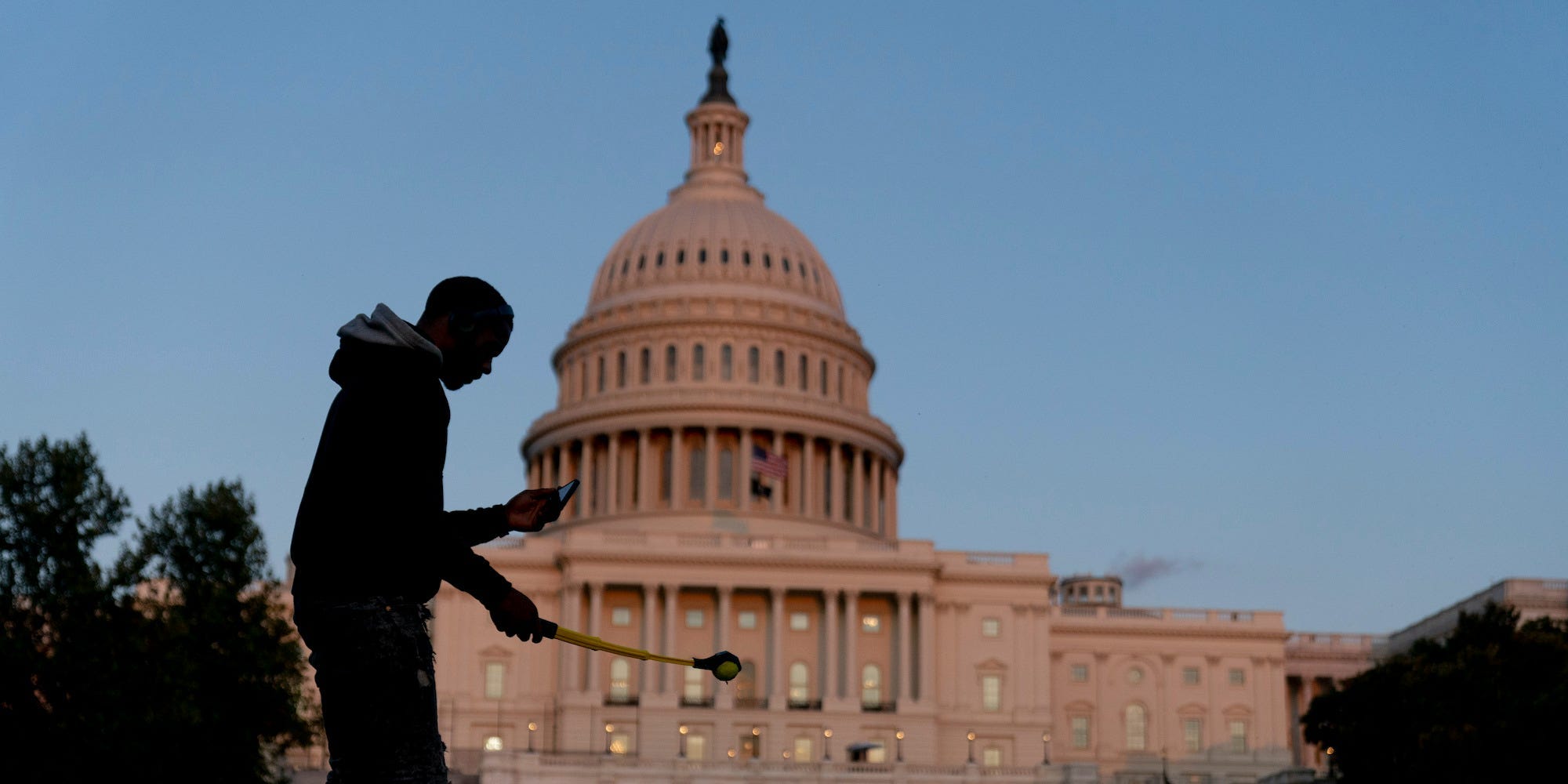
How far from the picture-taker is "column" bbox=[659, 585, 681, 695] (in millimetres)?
113875

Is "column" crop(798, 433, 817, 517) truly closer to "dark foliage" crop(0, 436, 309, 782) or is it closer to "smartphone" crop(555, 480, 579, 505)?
"dark foliage" crop(0, 436, 309, 782)

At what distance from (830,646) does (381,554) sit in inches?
4256

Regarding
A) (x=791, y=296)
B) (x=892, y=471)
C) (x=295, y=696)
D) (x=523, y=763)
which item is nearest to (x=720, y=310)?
(x=791, y=296)

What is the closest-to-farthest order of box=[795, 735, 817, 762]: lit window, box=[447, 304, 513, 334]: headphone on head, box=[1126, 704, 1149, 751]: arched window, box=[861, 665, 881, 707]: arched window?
box=[447, 304, 513, 334]: headphone on head
box=[795, 735, 817, 762]: lit window
box=[861, 665, 881, 707]: arched window
box=[1126, 704, 1149, 751]: arched window

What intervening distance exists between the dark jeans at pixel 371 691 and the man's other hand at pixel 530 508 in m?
0.60

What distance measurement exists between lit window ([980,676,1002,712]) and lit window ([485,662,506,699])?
25.9 meters

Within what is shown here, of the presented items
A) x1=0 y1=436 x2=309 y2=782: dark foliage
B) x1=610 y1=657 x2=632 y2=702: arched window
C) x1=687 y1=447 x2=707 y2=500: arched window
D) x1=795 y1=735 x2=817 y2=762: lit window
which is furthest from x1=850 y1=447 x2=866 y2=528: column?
x1=0 y1=436 x2=309 y2=782: dark foliage

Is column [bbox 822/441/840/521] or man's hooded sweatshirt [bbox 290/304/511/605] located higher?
column [bbox 822/441/840/521]

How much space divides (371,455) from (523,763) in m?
88.9

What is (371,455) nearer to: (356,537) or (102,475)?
(356,537)

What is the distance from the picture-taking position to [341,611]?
8.47 metres

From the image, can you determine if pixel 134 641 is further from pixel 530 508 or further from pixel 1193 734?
pixel 1193 734

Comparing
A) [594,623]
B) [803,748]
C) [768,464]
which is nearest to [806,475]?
[768,464]

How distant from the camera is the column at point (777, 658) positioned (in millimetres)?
112812
